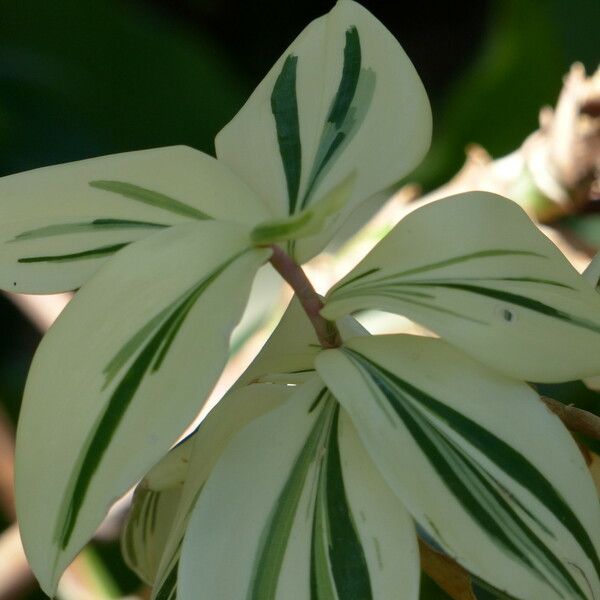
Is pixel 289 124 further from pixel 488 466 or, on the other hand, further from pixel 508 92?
pixel 508 92

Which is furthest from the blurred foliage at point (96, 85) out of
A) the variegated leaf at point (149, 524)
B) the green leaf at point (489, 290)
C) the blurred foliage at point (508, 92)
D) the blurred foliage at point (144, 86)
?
the green leaf at point (489, 290)

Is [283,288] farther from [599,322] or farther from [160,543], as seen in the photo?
[599,322]

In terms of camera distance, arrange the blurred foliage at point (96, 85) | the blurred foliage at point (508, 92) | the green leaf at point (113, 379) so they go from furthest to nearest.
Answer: the blurred foliage at point (96, 85), the blurred foliage at point (508, 92), the green leaf at point (113, 379)

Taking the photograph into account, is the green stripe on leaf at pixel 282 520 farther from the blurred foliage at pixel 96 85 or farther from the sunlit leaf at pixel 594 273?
the blurred foliage at pixel 96 85

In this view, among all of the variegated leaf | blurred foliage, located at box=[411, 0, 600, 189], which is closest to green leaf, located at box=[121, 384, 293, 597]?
the variegated leaf

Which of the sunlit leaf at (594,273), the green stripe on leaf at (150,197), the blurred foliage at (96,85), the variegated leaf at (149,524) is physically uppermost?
the blurred foliage at (96,85)

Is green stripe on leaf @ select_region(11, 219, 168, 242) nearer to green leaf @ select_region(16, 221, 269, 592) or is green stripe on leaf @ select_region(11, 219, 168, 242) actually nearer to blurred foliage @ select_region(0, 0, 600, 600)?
green leaf @ select_region(16, 221, 269, 592)

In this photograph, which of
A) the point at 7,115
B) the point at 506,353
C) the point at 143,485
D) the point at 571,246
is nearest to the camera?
the point at 506,353

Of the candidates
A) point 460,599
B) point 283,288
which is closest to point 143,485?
point 460,599
